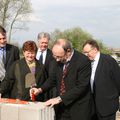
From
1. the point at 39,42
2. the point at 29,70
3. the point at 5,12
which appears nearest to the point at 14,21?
the point at 5,12

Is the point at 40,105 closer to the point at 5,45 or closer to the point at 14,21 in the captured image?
the point at 5,45

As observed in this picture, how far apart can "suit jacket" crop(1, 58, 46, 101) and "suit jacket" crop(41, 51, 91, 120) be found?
56cm

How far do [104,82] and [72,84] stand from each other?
0.94m

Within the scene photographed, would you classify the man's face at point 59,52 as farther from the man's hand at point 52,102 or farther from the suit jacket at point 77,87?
the man's hand at point 52,102

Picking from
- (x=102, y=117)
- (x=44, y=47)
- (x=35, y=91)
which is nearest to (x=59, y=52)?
(x=35, y=91)

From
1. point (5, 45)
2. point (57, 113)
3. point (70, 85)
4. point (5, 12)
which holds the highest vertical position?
point (5, 12)

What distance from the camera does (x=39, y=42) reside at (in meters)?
6.71

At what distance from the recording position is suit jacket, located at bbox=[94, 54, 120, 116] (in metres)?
5.27

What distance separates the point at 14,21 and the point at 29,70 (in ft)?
83.5

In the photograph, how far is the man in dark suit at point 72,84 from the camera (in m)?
4.37

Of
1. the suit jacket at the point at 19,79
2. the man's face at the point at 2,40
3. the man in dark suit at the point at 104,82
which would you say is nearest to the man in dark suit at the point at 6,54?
the man's face at the point at 2,40

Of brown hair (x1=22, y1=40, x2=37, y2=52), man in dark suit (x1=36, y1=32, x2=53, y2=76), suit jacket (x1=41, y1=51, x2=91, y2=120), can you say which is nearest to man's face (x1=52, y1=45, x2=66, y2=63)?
suit jacket (x1=41, y1=51, x2=91, y2=120)

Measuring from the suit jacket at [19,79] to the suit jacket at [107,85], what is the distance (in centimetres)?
76

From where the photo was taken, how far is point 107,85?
208 inches
